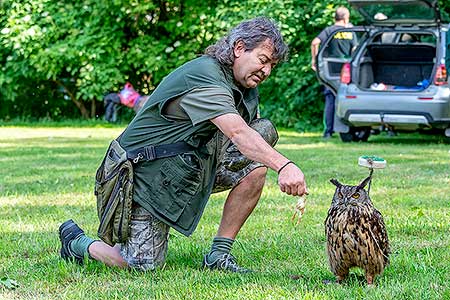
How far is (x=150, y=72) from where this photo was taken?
22.3m

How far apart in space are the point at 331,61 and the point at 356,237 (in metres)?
11.5

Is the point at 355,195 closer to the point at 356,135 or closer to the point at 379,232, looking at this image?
the point at 379,232

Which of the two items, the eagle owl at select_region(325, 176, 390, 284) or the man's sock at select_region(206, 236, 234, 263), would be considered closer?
the eagle owl at select_region(325, 176, 390, 284)

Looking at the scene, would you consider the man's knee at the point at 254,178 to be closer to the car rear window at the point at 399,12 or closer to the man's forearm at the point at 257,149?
the man's forearm at the point at 257,149

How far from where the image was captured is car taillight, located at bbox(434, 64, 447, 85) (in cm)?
1448

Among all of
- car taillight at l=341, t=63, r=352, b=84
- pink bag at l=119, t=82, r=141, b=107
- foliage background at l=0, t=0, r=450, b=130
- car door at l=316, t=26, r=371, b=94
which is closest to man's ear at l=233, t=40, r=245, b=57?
car taillight at l=341, t=63, r=352, b=84

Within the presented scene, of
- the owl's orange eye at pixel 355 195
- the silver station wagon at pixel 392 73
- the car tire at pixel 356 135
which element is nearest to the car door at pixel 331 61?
the silver station wagon at pixel 392 73

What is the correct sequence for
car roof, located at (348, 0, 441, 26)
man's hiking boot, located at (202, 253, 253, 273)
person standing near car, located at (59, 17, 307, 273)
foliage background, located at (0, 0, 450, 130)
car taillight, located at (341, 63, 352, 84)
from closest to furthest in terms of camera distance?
person standing near car, located at (59, 17, 307, 273), man's hiking boot, located at (202, 253, 253, 273), car roof, located at (348, 0, 441, 26), car taillight, located at (341, 63, 352, 84), foliage background, located at (0, 0, 450, 130)

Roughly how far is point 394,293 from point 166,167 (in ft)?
4.76

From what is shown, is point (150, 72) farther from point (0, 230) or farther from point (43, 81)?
point (0, 230)

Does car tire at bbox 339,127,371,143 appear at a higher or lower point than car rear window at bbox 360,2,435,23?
lower

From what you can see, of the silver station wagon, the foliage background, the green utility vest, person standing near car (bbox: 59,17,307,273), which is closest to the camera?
person standing near car (bbox: 59,17,307,273)

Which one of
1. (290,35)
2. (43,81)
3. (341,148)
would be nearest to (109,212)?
(341,148)

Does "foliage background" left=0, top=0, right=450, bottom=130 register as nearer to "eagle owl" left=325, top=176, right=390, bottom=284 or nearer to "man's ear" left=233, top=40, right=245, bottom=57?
"man's ear" left=233, top=40, right=245, bottom=57
